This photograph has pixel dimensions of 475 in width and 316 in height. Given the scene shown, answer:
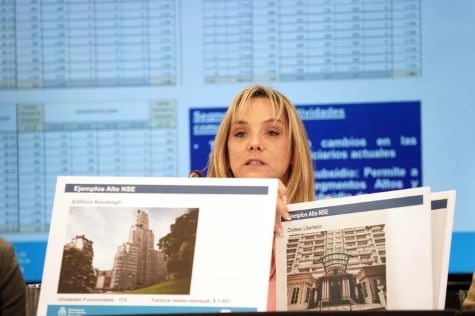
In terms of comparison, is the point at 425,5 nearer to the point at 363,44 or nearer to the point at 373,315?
the point at 363,44

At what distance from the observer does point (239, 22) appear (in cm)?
327

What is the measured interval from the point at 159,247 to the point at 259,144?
745mm

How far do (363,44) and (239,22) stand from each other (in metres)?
0.51

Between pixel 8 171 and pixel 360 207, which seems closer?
pixel 360 207

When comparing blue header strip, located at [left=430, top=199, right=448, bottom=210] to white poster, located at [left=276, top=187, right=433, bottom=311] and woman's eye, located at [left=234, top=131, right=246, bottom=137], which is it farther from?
woman's eye, located at [left=234, top=131, right=246, bottom=137]

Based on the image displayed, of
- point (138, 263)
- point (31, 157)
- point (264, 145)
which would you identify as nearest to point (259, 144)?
point (264, 145)

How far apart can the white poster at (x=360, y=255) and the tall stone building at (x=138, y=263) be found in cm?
26

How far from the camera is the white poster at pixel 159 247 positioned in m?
1.38

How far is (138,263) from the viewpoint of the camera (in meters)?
1.40

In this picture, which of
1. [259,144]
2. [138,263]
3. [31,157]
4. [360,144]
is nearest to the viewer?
[138,263]

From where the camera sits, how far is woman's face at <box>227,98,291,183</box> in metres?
2.11

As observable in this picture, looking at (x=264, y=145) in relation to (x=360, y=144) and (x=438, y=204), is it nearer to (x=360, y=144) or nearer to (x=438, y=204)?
→ (x=438, y=204)

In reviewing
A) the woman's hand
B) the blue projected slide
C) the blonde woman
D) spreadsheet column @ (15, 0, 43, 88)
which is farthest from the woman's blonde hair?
spreadsheet column @ (15, 0, 43, 88)

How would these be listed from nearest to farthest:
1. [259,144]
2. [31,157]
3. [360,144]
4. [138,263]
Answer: [138,263] < [259,144] < [360,144] < [31,157]
